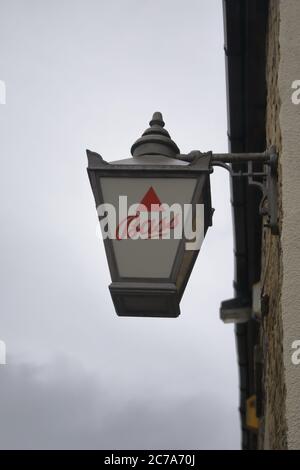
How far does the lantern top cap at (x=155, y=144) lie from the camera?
2.67 metres

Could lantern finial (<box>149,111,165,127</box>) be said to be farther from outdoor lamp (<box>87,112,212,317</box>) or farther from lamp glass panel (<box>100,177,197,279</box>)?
lamp glass panel (<box>100,177,197,279</box>)

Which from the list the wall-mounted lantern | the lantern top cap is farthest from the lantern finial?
the wall-mounted lantern

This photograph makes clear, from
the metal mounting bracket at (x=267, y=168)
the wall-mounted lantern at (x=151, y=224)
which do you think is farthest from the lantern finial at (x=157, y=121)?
the wall-mounted lantern at (x=151, y=224)

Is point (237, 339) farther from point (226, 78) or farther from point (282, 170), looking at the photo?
point (282, 170)

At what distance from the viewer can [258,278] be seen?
6574 millimetres

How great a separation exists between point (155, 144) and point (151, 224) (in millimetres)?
439

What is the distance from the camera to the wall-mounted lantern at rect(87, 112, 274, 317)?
92.7 inches

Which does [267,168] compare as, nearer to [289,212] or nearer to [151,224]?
[289,212]

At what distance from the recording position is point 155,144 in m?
2.70

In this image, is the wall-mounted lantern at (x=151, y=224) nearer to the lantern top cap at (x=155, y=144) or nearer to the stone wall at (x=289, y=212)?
the lantern top cap at (x=155, y=144)

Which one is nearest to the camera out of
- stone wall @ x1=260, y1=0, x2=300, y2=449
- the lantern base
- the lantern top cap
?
the lantern base

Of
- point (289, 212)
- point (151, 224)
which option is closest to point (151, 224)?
point (151, 224)

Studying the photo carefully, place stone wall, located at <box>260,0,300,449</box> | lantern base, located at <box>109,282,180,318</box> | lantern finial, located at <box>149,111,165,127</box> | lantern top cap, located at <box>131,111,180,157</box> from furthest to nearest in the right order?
lantern finial, located at <box>149,111,165,127</box> < lantern top cap, located at <box>131,111,180,157</box> < stone wall, located at <box>260,0,300,449</box> < lantern base, located at <box>109,282,180,318</box>
